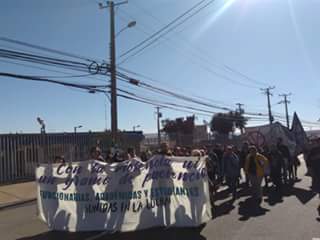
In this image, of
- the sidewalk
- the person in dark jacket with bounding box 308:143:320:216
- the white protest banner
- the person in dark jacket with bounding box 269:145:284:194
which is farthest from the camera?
the sidewalk

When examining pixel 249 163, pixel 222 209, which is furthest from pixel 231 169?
pixel 222 209

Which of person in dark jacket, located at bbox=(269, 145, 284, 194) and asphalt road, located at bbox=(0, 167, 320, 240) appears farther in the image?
person in dark jacket, located at bbox=(269, 145, 284, 194)

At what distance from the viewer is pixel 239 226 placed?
8.88 m

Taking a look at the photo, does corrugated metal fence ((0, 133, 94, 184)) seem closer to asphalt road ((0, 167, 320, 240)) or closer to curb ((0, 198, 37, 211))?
curb ((0, 198, 37, 211))

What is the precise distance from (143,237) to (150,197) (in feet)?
2.78

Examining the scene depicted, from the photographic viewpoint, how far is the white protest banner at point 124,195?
28.2 ft

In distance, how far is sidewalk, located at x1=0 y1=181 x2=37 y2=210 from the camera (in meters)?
16.2

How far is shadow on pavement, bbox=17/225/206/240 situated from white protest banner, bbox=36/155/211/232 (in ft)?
0.52

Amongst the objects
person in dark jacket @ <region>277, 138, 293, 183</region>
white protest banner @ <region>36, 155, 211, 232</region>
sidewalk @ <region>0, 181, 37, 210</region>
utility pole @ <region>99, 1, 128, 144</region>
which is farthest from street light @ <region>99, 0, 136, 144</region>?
white protest banner @ <region>36, 155, 211, 232</region>

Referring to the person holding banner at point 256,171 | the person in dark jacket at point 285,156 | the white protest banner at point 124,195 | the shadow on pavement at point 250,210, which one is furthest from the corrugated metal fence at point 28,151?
the white protest banner at point 124,195

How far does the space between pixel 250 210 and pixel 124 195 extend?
371 centimetres

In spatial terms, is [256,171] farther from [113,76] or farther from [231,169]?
[113,76]

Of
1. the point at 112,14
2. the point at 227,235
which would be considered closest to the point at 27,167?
the point at 112,14

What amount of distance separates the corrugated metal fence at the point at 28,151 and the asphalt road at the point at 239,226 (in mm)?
10581
